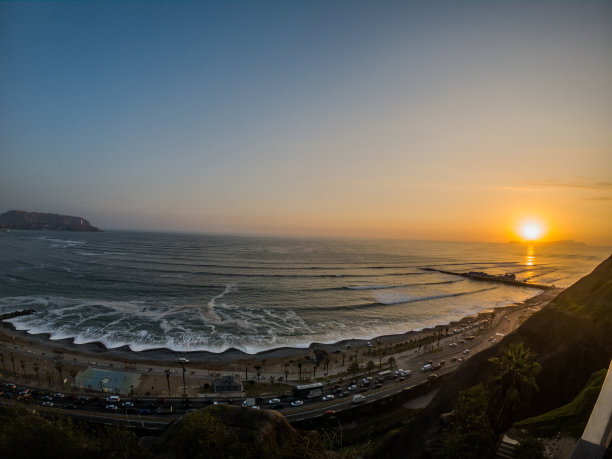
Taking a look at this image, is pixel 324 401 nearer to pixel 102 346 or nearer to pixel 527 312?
pixel 102 346

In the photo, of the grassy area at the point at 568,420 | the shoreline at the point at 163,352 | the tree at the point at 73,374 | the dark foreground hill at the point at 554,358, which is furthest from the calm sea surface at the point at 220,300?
the grassy area at the point at 568,420

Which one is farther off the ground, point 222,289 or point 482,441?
point 482,441

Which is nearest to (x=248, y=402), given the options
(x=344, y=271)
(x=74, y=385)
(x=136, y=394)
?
(x=136, y=394)

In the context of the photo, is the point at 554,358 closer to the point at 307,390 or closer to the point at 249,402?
the point at 307,390

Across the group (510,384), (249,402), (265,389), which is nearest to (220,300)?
(265,389)

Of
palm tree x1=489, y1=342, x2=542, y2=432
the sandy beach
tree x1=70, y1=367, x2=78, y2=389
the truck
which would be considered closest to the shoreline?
the sandy beach

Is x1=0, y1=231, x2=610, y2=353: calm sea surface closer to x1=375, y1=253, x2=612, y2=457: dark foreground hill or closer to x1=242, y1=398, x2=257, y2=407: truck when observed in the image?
x1=242, y1=398, x2=257, y2=407: truck

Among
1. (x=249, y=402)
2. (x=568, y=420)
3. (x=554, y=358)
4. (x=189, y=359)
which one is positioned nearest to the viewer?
(x=568, y=420)
